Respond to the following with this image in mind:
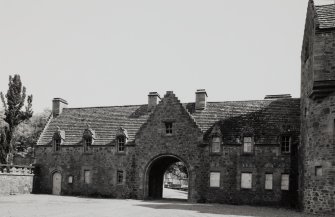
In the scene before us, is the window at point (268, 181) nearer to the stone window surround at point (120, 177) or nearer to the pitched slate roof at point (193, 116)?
the pitched slate roof at point (193, 116)

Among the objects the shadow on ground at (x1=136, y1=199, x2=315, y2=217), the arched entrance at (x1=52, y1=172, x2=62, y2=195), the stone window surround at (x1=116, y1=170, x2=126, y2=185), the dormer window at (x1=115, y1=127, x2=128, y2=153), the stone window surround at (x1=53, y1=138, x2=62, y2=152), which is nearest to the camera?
the shadow on ground at (x1=136, y1=199, x2=315, y2=217)

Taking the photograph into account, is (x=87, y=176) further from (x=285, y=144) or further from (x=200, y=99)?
(x=285, y=144)

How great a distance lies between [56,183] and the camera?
4006cm

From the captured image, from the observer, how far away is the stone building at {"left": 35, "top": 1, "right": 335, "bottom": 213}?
25766 mm

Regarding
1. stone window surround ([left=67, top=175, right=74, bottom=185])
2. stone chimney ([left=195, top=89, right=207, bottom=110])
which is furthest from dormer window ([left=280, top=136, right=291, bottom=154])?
stone window surround ([left=67, top=175, right=74, bottom=185])

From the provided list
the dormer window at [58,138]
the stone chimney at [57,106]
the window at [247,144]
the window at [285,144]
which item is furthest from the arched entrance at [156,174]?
the stone chimney at [57,106]

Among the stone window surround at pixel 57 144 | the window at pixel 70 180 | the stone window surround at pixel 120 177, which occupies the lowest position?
the window at pixel 70 180

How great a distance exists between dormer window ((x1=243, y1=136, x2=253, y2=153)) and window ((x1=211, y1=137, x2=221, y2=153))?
206cm

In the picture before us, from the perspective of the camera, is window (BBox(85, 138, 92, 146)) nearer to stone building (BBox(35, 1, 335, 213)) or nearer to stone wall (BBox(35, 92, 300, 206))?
stone building (BBox(35, 1, 335, 213))

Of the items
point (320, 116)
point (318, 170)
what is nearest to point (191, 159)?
point (318, 170)

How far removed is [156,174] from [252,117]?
35.8ft

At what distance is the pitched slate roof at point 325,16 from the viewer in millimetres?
24812

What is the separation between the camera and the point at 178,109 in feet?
119

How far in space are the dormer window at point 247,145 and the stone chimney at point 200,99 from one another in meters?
5.79
